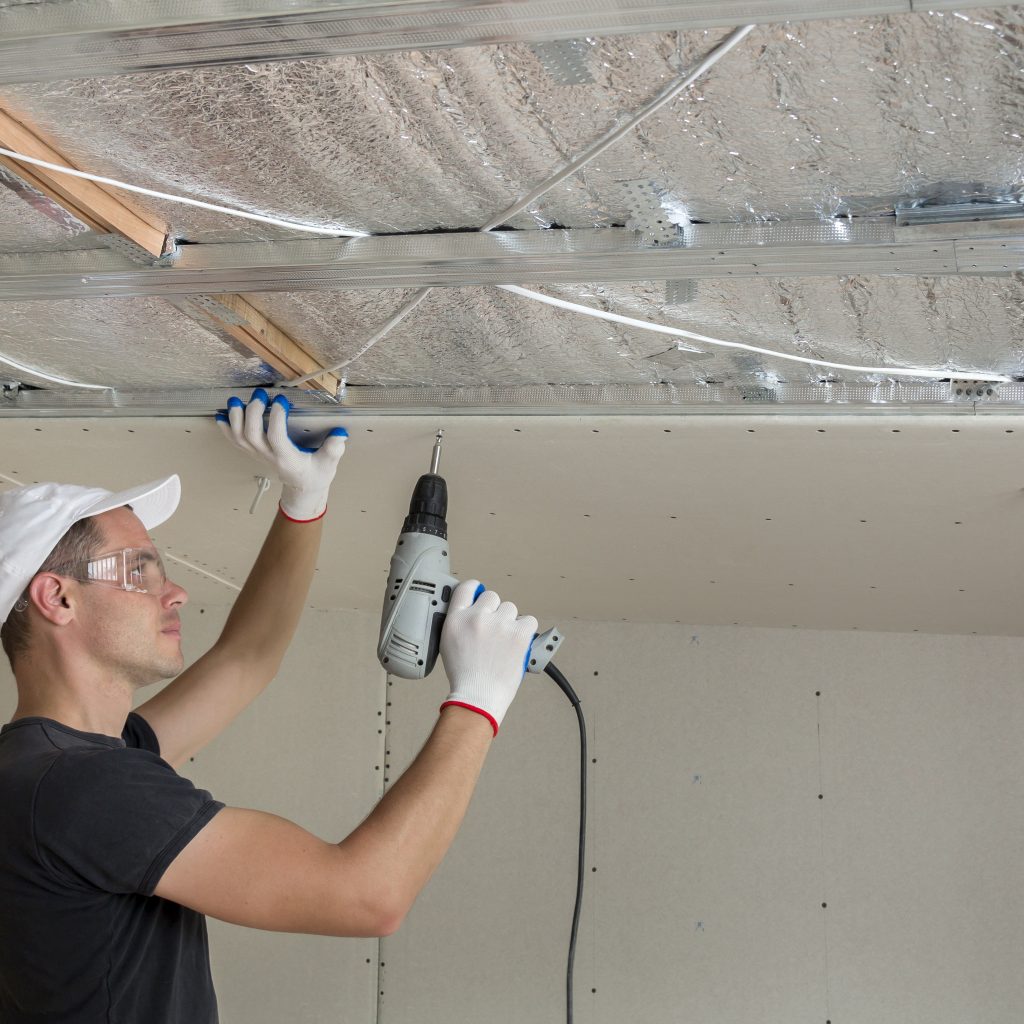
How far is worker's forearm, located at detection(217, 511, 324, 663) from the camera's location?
68.4 inches

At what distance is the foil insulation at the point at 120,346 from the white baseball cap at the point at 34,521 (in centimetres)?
22

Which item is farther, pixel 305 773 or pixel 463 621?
pixel 305 773

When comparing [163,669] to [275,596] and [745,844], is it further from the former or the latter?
[745,844]

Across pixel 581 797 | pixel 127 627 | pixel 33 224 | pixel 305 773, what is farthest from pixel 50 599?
pixel 305 773

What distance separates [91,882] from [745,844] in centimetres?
187

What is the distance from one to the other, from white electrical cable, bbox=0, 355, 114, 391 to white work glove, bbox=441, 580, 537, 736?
71 centimetres

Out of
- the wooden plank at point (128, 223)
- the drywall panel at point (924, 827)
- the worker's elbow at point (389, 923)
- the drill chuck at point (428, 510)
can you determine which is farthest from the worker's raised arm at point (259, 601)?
the drywall panel at point (924, 827)

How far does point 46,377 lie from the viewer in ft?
5.44

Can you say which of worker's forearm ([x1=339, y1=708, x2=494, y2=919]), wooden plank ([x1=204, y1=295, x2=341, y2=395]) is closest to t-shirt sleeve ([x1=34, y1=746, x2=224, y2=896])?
worker's forearm ([x1=339, y1=708, x2=494, y2=919])

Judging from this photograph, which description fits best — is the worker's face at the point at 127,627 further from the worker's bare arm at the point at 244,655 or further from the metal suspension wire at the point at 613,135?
the metal suspension wire at the point at 613,135

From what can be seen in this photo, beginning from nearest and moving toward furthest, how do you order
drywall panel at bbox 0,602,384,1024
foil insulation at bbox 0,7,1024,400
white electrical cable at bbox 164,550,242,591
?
1. foil insulation at bbox 0,7,1024,400
2. white electrical cable at bbox 164,550,242,591
3. drywall panel at bbox 0,602,384,1024

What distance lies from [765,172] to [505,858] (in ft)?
7.21

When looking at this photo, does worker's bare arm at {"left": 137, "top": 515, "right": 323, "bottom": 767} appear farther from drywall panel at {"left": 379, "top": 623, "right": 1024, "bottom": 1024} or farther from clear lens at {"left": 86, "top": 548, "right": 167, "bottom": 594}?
drywall panel at {"left": 379, "top": 623, "right": 1024, "bottom": 1024}

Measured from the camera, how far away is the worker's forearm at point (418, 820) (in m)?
1.14
